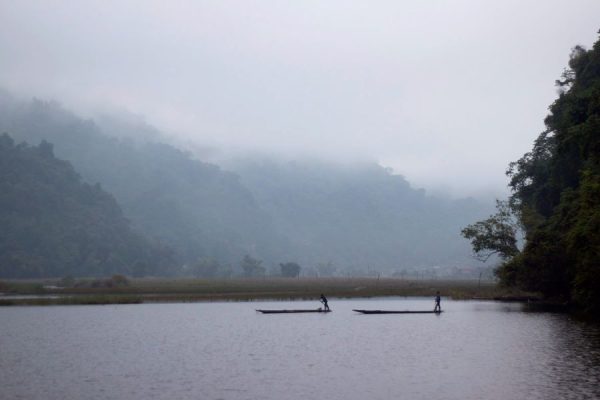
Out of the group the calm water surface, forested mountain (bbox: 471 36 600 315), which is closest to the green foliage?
forested mountain (bbox: 471 36 600 315)

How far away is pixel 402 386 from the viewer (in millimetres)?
29250

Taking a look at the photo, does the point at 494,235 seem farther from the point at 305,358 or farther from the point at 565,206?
the point at 305,358

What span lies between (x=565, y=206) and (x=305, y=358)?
41509 mm

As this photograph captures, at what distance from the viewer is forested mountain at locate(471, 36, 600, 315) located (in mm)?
54312

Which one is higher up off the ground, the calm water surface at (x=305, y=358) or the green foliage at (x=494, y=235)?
the green foliage at (x=494, y=235)

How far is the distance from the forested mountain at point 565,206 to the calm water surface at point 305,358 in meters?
6.25

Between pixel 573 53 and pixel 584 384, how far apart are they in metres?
90.3

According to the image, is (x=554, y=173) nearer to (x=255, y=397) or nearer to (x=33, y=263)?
(x=255, y=397)

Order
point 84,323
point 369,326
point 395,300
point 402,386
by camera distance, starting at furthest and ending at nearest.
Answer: point 395,300
point 84,323
point 369,326
point 402,386

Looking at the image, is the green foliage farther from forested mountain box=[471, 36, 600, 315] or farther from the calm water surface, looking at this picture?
the calm water surface

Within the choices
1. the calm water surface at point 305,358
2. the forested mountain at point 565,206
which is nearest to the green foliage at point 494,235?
the forested mountain at point 565,206

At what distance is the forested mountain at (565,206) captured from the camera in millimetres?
54312

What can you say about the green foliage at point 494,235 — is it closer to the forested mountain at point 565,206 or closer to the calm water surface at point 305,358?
the forested mountain at point 565,206

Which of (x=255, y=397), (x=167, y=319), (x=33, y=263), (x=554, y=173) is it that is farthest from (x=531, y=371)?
(x=33, y=263)
